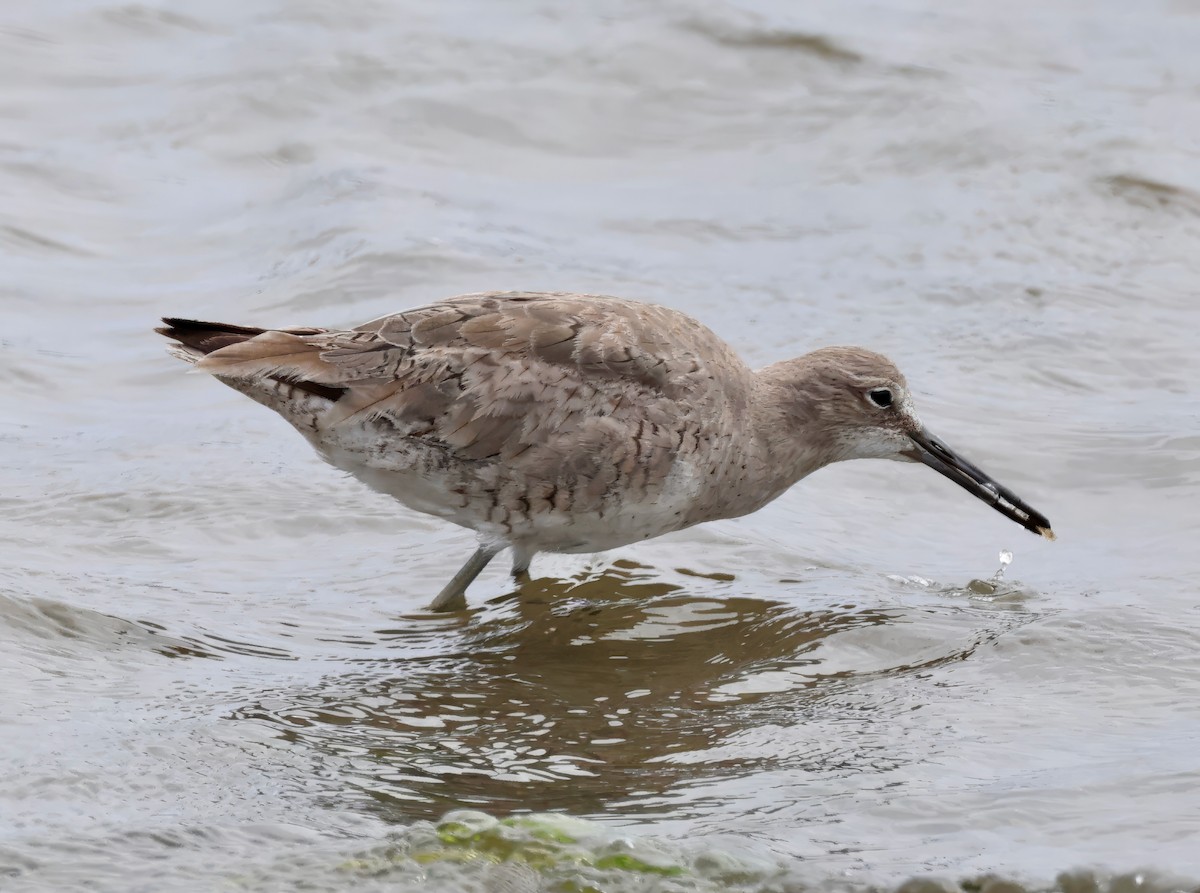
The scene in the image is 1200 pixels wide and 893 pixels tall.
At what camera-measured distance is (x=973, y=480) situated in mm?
7293

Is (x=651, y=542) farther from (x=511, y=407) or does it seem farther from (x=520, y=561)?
(x=511, y=407)

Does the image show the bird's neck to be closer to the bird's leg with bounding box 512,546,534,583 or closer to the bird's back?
the bird's back

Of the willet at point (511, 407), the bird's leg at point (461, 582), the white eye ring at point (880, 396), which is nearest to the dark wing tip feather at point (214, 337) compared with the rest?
the willet at point (511, 407)

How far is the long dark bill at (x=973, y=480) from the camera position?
729cm

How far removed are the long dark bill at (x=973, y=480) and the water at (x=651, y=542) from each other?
29cm

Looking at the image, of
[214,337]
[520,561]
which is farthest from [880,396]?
[214,337]

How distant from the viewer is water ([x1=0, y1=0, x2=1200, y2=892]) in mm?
4773

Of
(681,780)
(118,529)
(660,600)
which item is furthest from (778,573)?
(118,529)

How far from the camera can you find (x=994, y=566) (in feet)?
24.3

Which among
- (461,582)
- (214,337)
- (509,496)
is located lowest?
(461,582)

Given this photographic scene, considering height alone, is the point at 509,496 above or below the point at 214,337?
below

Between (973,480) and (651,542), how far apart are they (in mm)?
1462

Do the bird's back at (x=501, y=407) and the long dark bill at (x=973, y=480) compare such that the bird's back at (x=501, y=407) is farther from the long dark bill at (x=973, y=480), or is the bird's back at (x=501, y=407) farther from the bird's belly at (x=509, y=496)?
the long dark bill at (x=973, y=480)

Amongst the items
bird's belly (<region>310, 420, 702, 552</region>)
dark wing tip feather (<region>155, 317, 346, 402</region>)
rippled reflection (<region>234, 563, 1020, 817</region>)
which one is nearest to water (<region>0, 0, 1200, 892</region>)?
rippled reflection (<region>234, 563, 1020, 817</region>)
